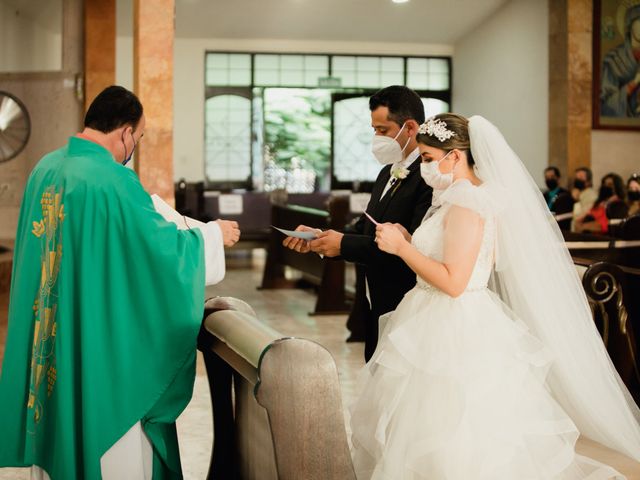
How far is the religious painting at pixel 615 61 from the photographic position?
10898mm

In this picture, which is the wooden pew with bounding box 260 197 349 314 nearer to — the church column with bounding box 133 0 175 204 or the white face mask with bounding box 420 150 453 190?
the church column with bounding box 133 0 175 204

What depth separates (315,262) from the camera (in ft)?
28.7

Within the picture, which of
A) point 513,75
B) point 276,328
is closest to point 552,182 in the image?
point 513,75

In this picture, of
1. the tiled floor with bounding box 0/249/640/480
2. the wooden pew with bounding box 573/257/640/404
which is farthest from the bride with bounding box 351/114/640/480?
the wooden pew with bounding box 573/257/640/404

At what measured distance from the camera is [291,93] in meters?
15.6

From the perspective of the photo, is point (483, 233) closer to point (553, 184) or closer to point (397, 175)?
point (397, 175)

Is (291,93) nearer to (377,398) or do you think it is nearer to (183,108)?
(183,108)

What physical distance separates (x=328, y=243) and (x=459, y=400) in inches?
32.1

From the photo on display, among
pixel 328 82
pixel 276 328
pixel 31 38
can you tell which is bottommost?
pixel 276 328

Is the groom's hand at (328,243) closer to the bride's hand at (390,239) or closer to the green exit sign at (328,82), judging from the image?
the bride's hand at (390,239)

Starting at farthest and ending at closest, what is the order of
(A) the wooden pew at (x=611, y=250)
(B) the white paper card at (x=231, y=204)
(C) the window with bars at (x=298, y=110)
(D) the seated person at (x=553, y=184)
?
(C) the window with bars at (x=298, y=110)
(B) the white paper card at (x=231, y=204)
(D) the seated person at (x=553, y=184)
(A) the wooden pew at (x=611, y=250)

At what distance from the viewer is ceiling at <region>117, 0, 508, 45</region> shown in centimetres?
1384

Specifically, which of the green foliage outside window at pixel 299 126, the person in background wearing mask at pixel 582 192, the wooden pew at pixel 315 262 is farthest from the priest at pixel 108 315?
the green foliage outside window at pixel 299 126

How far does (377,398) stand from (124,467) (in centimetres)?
86
